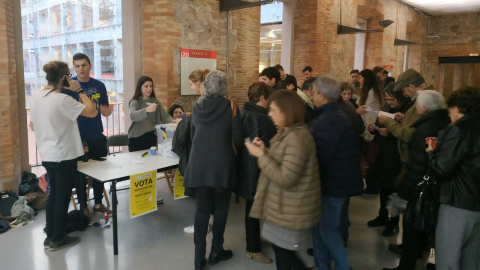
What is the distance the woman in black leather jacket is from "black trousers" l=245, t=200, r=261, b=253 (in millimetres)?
1457

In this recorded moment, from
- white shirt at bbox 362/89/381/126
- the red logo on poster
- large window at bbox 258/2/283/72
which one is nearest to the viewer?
white shirt at bbox 362/89/381/126

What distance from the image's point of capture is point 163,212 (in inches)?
181

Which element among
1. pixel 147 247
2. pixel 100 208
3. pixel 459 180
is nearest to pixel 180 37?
pixel 100 208

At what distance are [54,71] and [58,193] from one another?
1.11 meters

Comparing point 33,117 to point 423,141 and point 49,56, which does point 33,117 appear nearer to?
point 423,141

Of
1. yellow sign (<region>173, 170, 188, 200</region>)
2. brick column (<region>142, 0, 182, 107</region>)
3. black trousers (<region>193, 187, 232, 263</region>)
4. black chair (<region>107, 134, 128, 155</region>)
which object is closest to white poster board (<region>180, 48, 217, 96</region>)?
brick column (<region>142, 0, 182, 107</region>)

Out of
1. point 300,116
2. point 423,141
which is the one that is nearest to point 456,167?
point 423,141

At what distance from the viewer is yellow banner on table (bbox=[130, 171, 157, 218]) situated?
354 cm

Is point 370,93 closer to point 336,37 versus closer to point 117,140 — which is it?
point 117,140

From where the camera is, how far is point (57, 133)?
3305 millimetres

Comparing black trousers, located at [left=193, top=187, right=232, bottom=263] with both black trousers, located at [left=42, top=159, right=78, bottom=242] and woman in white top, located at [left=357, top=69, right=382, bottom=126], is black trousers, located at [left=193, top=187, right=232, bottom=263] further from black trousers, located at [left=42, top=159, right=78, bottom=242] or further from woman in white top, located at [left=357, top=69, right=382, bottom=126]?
woman in white top, located at [left=357, top=69, right=382, bottom=126]

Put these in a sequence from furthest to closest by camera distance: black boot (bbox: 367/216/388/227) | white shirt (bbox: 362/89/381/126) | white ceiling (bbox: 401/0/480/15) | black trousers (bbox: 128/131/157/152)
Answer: white ceiling (bbox: 401/0/480/15) → black trousers (bbox: 128/131/157/152) → white shirt (bbox: 362/89/381/126) → black boot (bbox: 367/216/388/227)

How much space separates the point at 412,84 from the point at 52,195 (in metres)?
3.61

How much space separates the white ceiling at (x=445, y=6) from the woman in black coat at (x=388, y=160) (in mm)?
10726
